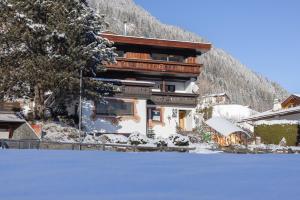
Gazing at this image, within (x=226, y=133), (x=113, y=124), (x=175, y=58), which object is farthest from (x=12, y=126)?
(x=175, y=58)

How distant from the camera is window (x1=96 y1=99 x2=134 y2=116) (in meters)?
32.3

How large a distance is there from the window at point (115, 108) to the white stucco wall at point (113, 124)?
15.1 inches

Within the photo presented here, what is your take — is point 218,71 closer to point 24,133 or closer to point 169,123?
point 169,123

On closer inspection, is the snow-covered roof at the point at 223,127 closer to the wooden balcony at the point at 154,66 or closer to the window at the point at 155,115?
the window at the point at 155,115

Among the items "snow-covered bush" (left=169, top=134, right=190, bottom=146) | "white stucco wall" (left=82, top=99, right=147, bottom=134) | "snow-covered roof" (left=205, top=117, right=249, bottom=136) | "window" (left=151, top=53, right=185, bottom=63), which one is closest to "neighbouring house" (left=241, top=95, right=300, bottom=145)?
"snow-covered roof" (left=205, top=117, right=249, bottom=136)

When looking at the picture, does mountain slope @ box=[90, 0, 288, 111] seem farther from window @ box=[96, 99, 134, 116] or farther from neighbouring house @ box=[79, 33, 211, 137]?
window @ box=[96, 99, 134, 116]

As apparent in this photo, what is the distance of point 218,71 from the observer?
14962 centimetres

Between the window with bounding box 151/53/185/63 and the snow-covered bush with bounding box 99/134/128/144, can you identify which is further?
the window with bounding box 151/53/185/63

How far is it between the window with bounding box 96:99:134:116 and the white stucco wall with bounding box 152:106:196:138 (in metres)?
3.45

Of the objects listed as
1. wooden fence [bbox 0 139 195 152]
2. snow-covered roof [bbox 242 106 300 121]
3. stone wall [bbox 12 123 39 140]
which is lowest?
wooden fence [bbox 0 139 195 152]

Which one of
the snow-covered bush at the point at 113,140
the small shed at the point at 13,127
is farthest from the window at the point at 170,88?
the small shed at the point at 13,127

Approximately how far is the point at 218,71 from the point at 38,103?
127 metres

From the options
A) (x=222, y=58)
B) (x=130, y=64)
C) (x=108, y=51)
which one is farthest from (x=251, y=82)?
(x=108, y=51)

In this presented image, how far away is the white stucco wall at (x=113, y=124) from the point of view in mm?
31564
